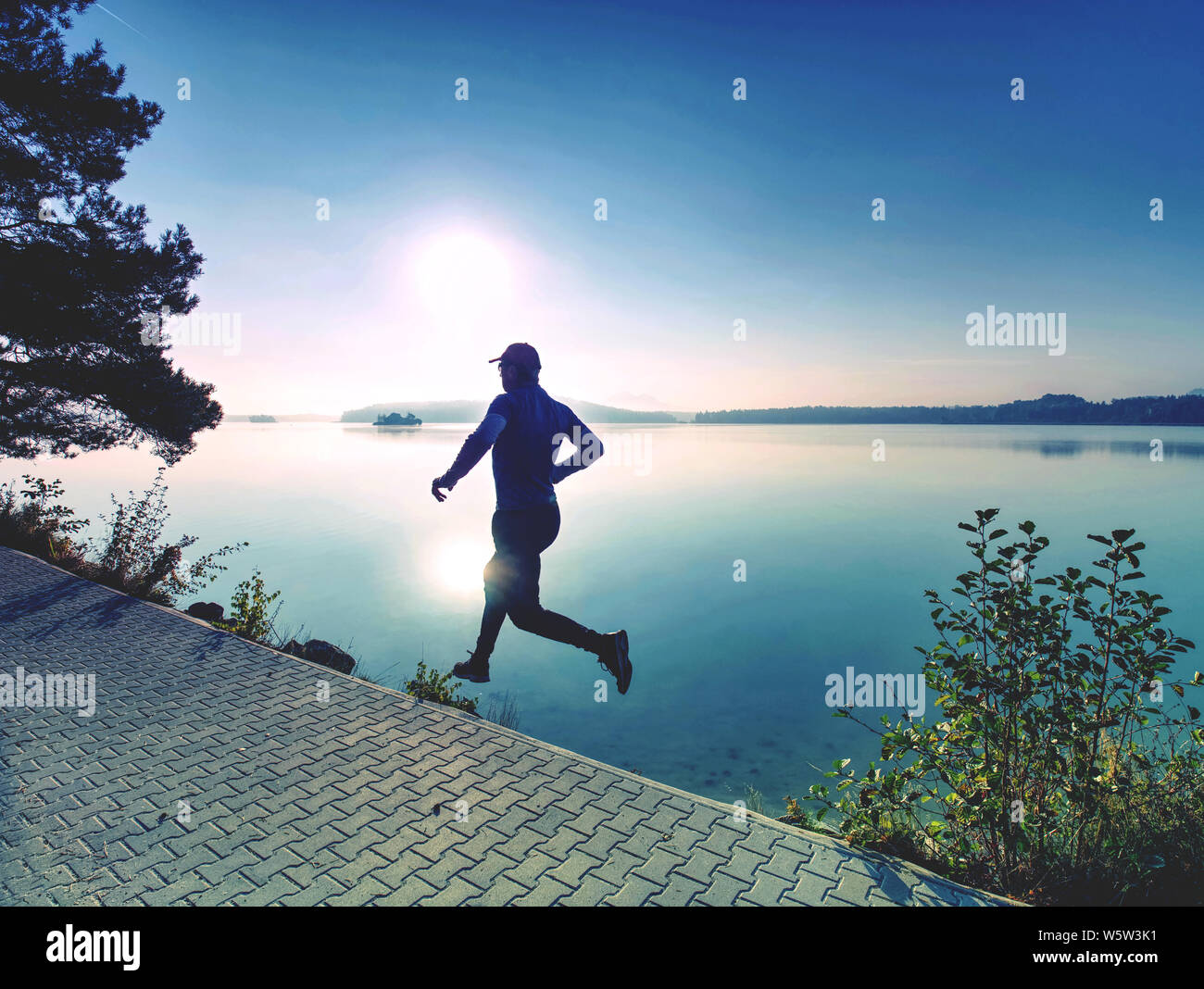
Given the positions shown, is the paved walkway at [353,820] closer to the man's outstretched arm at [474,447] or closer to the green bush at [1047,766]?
the green bush at [1047,766]

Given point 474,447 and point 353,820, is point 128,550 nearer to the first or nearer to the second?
point 353,820

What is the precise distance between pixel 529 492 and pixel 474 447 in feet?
1.75

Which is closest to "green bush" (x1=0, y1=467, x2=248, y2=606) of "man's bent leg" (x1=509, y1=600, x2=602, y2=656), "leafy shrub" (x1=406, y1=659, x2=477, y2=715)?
"leafy shrub" (x1=406, y1=659, x2=477, y2=715)

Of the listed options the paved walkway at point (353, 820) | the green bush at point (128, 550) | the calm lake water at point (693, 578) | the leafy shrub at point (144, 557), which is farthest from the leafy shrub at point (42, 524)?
the paved walkway at point (353, 820)

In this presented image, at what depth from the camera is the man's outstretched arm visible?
151 inches

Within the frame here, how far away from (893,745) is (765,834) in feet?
3.13

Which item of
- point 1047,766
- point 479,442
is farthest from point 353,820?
point 1047,766

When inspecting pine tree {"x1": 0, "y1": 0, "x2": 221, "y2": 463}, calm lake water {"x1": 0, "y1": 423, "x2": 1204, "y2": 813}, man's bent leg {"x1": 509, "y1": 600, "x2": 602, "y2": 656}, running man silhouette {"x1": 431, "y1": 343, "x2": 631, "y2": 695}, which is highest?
pine tree {"x1": 0, "y1": 0, "x2": 221, "y2": 463}

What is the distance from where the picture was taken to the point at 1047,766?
3.50m

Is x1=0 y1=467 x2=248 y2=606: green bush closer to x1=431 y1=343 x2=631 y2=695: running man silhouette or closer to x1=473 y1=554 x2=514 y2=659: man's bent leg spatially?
x1=473 y1=554 x2=514 y2=659: man's bent leg

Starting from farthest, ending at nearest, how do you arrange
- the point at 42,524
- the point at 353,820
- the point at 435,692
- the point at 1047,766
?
the point at 42,524 → the point at 435,692 → the point at 353,820 → the point at 1047,766

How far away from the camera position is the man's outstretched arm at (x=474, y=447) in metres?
3.83

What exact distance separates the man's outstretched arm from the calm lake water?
4466 millimetres
